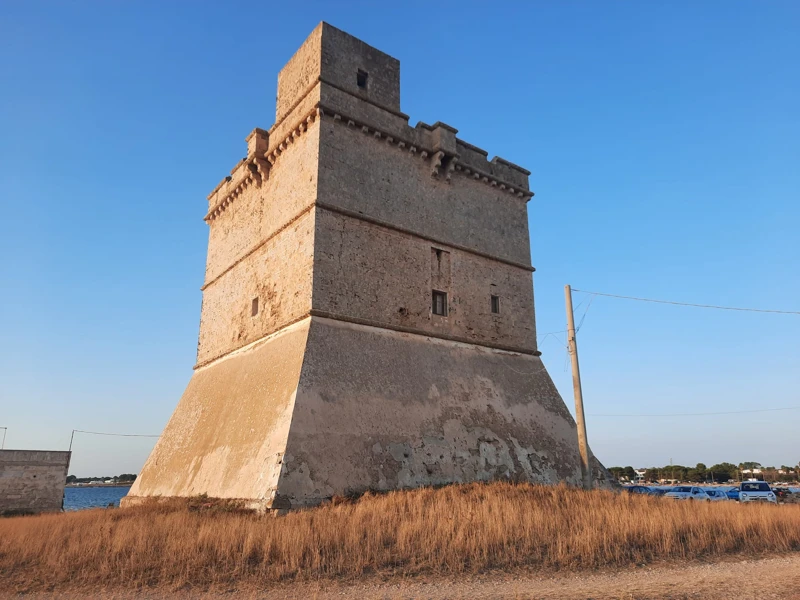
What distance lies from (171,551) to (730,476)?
78.7 meters

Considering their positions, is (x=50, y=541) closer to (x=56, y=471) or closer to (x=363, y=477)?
(x=363, y=477)

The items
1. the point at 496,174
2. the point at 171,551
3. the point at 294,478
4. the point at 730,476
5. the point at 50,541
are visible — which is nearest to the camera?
the point at 171,551

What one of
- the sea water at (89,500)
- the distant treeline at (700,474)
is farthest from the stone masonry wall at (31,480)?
the distant treeline at (700,474)

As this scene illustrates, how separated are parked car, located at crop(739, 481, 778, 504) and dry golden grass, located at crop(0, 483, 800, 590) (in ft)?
37.2

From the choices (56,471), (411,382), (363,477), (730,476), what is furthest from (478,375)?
(730,476)

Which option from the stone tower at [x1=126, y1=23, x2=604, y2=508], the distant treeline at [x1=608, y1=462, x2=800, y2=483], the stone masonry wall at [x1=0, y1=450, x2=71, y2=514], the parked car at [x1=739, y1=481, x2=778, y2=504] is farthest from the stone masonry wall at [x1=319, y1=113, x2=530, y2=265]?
the distant treeline at [x1=608, y1=462, x2=800, y2=483]

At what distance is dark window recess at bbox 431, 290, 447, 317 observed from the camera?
16.5 metres

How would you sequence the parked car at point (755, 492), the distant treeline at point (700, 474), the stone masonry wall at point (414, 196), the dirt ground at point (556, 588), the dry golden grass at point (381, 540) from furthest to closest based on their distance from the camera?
the distant treeline at point (700, 474), the parked car at point (755, 492), the stone masonry wall at point (414, 196), the dry golden grass at point (381, 540), the dirt ground at point (556, 588)

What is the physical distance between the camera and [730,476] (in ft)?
230

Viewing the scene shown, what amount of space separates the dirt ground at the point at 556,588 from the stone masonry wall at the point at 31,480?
78.3 feet

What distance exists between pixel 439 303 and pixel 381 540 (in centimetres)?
916

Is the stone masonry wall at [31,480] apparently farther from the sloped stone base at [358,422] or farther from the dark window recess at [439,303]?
the dark window recess at [439,303]

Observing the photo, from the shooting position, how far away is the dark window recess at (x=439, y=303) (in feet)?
54.2

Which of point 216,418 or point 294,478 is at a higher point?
point 216,418
